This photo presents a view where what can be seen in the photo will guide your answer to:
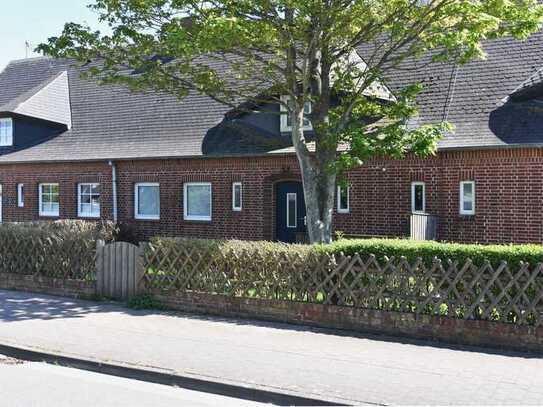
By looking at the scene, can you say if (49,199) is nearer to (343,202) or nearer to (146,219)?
(146,219)

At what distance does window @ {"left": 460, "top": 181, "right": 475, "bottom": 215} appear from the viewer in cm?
1725

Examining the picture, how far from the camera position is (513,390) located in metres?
7.27

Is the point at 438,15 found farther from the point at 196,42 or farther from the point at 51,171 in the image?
the point at 51,171

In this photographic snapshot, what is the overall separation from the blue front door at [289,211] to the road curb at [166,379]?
1142cm

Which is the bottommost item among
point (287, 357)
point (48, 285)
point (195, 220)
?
point (287, 357)

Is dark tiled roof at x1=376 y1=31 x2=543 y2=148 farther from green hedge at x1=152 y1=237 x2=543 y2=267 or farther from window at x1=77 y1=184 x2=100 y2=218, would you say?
window at x1=77 y1=184 x2=100 y2=218

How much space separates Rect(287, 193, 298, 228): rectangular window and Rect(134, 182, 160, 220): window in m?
4.76

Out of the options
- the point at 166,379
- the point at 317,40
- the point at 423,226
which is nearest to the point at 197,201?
the point at 423,226

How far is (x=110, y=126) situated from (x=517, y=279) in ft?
61.3

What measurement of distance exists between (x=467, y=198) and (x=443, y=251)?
7.92 metres

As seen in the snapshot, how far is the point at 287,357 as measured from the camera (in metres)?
8.81

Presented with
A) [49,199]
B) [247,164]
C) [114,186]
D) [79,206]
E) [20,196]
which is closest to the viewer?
[247,164]

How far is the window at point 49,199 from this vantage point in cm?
2511

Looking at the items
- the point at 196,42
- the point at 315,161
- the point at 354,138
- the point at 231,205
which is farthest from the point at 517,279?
the point at 231,205
